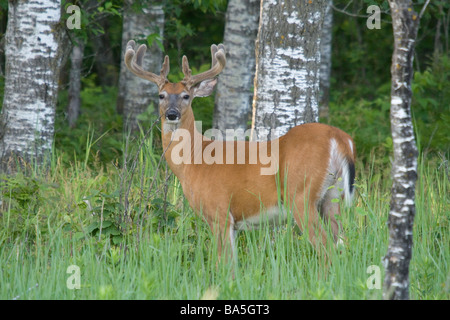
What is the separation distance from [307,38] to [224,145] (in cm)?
105

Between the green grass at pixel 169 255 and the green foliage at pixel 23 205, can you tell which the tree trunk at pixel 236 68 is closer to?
the green grass at pixel 169 255

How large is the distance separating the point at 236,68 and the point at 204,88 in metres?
3.34

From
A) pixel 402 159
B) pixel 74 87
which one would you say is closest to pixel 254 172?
pixel 402 159

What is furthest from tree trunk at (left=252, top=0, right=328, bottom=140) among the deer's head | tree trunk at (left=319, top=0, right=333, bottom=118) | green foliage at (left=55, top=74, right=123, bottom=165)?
tree trunk at (left=319, top=0, right=333, bottom=118)

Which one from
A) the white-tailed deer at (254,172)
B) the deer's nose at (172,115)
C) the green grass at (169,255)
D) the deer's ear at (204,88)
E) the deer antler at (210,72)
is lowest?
the green grass at (169,255)

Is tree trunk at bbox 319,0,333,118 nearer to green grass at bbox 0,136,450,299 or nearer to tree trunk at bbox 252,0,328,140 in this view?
tree trunk at bbox 252,0,328,140

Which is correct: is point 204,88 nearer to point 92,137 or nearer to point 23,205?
point 92,137

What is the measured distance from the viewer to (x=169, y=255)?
13.0 ft

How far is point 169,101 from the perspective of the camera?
202 inches

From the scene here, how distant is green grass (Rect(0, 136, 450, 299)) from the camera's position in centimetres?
349

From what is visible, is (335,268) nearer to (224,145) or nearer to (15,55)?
(224,145)

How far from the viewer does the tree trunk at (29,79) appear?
19.9ft

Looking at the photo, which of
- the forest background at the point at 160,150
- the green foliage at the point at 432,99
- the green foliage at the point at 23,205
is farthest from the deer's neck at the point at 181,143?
the green foliage at the point at 432,99

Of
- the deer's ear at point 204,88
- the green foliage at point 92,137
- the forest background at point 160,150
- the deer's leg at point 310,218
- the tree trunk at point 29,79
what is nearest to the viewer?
the forest background at point 160,150
